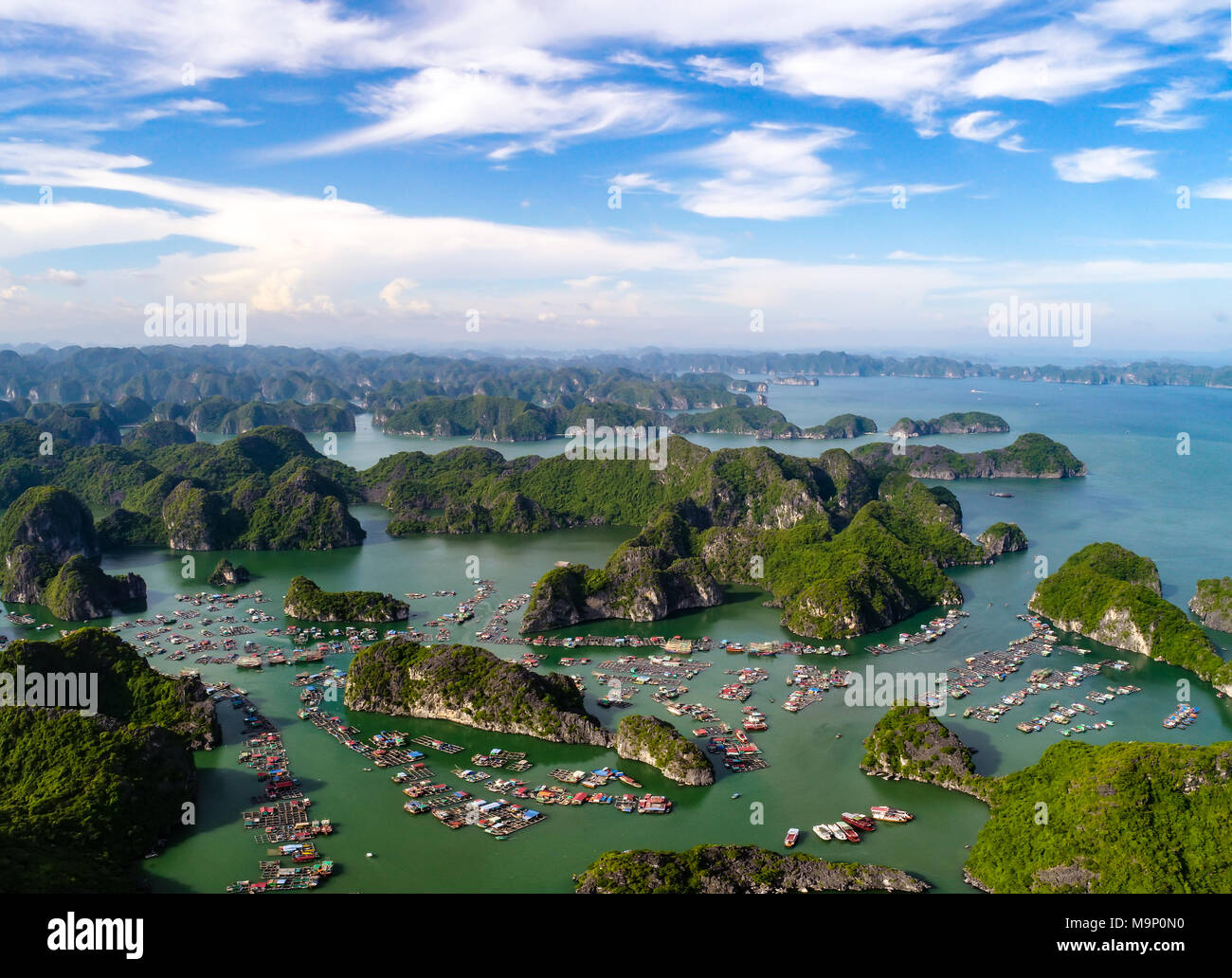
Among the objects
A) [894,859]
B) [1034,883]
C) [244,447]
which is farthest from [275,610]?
[244,447]

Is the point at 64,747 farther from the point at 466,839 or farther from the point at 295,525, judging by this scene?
the point at 295,525

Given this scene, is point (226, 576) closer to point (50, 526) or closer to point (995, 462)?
point (50, 526)

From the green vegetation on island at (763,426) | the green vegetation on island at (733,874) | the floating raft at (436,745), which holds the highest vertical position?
the green vegetation on island at (763,426)

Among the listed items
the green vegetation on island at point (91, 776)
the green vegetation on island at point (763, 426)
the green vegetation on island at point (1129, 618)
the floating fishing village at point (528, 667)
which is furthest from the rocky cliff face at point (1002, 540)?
the green vegetation on island at point (763, 426)

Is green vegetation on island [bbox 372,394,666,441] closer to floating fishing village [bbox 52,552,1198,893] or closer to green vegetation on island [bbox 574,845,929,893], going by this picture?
floating fishing village [bbox 52,552,1198,893]

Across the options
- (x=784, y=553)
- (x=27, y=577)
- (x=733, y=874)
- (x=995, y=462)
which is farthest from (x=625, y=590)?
(x=995, y=462)

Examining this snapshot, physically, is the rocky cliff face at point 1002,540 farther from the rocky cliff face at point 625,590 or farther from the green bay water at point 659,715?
the rocky cliff face at point 625,590
